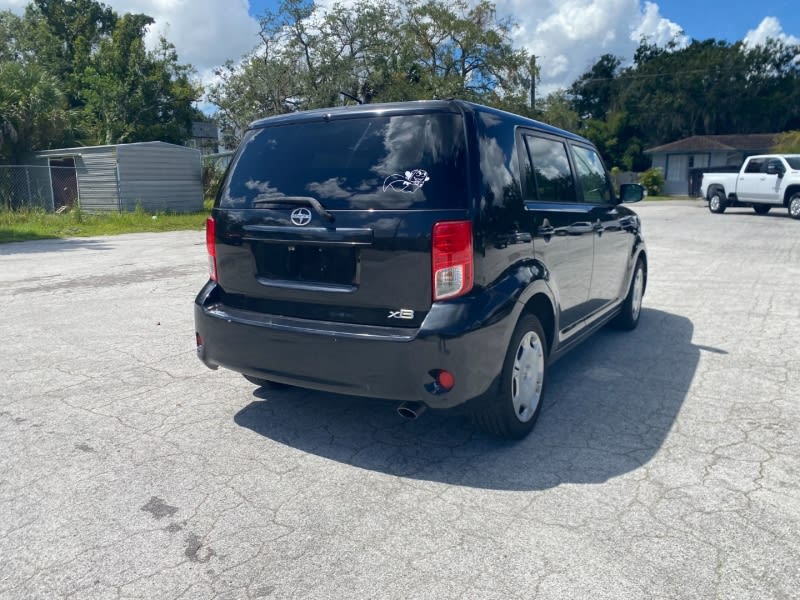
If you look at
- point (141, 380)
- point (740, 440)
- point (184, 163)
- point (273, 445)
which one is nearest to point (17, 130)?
point (184, 163)

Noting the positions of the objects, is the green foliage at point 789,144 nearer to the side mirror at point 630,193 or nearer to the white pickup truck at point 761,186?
the white pickup truck at point 761,186

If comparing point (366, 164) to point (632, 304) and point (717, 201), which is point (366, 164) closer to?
point (632, 304)

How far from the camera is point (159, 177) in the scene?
2484 centimetres

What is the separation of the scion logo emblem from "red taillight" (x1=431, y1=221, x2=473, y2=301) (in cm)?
73

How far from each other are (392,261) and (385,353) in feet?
1.53

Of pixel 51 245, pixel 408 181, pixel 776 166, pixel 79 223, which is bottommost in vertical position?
pixel 51 245

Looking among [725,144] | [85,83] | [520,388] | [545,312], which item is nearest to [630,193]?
[545,312]

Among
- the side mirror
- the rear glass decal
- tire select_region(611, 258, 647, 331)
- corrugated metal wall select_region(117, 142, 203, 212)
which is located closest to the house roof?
corrugated metal wall select_region(117, 142, 203, 212)

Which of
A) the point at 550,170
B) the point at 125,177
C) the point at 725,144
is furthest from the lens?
the point at 725,144

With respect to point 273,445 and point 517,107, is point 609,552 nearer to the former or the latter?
point 273,445

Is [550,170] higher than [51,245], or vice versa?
[550,170]

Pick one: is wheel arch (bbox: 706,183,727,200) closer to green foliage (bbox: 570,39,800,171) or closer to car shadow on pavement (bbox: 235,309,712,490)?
car shadow on pavement (bbox: 235,309,712,490)

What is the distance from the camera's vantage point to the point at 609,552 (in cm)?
275

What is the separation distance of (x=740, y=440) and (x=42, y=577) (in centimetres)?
367
